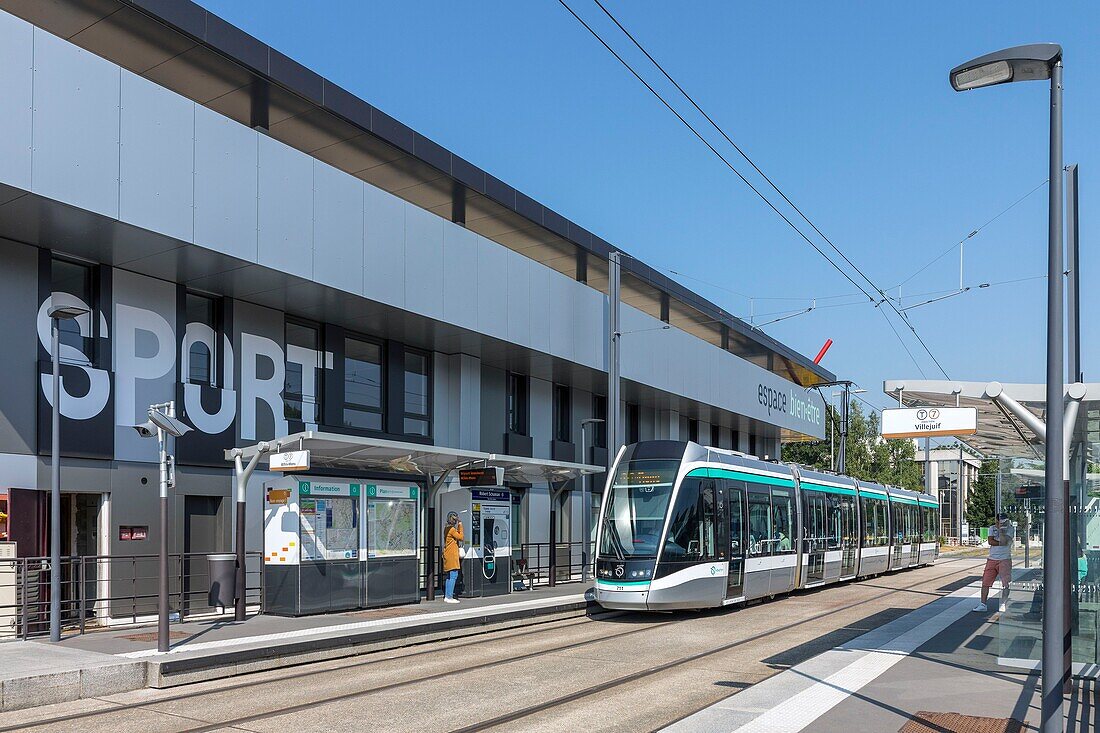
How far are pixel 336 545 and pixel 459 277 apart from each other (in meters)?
7.74

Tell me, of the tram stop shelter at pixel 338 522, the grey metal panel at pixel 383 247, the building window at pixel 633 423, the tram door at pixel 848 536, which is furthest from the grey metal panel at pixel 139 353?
the building window at pixel 633 423

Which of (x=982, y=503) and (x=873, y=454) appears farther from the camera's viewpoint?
(x=982, y=503)

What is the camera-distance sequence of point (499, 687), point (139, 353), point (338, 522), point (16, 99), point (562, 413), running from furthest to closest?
point (562, 413) < point (338, 522) < point (139, 353) < point (16, 99) < point (499, 687)

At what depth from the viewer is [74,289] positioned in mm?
17391

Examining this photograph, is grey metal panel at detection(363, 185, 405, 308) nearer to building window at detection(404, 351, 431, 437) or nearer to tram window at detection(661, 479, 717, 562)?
building window at detection(404, 351, 431, 437)

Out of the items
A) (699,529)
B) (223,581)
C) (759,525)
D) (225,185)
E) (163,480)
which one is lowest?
(223,581)

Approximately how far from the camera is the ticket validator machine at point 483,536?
21.5m

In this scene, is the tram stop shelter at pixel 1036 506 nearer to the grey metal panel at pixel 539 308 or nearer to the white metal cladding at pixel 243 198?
the white metal cladding at pixel 243 198

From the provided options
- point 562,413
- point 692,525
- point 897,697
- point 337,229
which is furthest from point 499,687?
point 562,413

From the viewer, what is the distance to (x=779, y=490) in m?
23.5

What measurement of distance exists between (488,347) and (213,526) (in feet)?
29.3

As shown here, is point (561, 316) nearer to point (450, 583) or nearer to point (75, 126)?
point (450, 583)

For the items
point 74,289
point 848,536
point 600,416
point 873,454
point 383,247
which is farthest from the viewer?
point 873,454

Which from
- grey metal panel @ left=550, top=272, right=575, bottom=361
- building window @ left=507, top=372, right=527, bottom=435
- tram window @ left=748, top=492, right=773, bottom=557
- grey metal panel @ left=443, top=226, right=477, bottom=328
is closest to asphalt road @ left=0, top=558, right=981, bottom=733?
tram window @ left=748, top=492, right=773, bottom=557
